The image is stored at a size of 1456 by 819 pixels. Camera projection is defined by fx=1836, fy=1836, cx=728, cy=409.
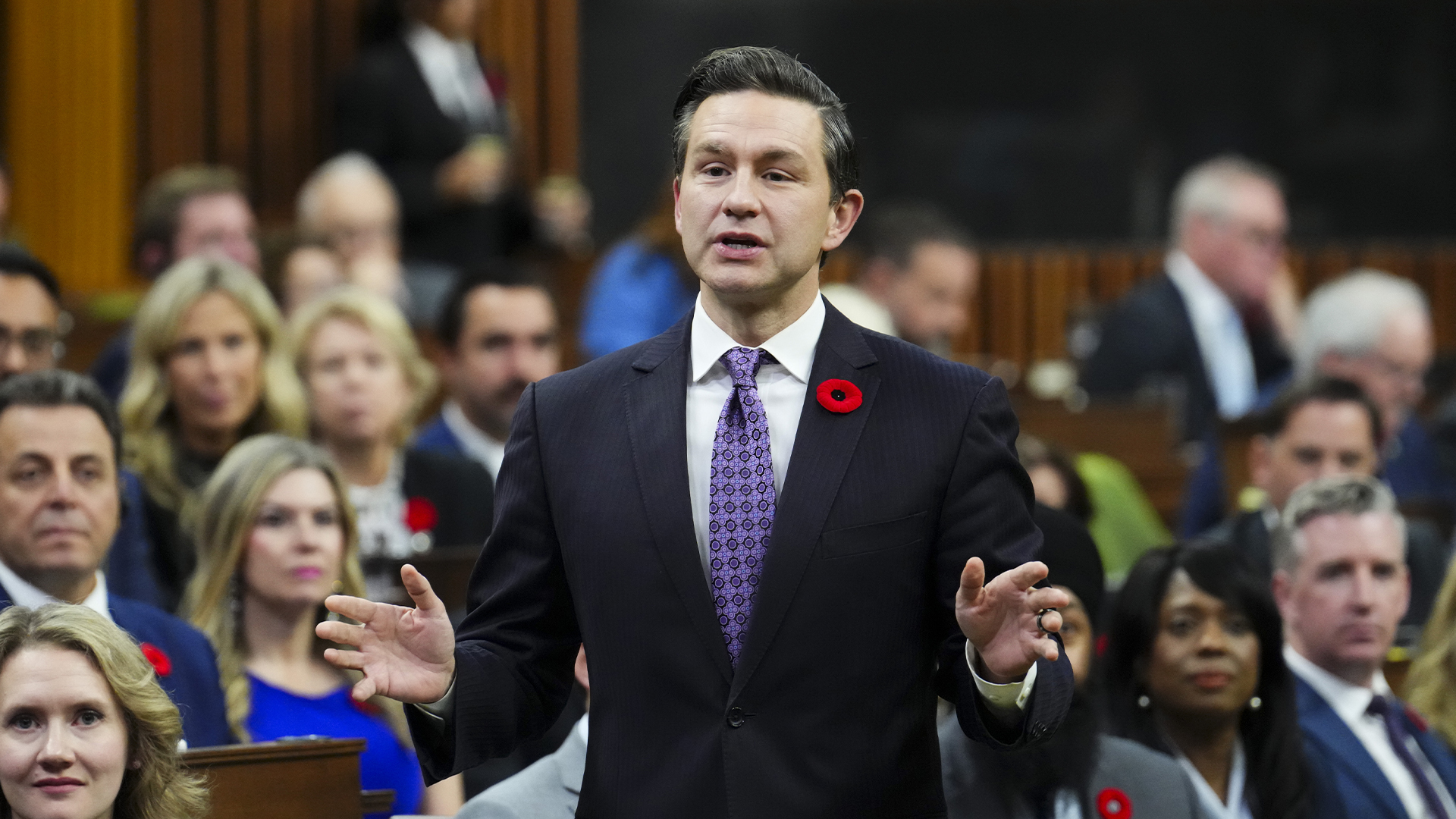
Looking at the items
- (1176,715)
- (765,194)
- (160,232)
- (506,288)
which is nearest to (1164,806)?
(1176,715)

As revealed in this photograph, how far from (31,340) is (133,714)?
57.6 inches

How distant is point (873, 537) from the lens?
5.94ft

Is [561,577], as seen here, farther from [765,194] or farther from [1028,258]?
[1028,258]

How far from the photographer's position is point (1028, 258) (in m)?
8.15

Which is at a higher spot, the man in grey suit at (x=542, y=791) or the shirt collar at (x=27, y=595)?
the shirt collar at (x=27, y=595)

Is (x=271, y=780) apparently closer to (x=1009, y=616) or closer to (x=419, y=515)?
(x=1009, y=616)

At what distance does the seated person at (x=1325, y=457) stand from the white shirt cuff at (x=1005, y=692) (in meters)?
2.46

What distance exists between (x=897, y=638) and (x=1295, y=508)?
6.52 ft

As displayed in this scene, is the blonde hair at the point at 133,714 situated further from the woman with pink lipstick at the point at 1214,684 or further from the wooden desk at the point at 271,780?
the woman with pink lipstick at the point at 1214,684

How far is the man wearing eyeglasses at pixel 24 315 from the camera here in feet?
11.7

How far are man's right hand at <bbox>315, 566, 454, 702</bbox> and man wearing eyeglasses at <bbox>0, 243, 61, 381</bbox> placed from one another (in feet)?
6.53

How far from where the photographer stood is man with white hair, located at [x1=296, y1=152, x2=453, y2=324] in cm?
548

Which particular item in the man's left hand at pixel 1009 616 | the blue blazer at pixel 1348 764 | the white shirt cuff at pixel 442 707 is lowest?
the blue blazer at pixel 1348 764

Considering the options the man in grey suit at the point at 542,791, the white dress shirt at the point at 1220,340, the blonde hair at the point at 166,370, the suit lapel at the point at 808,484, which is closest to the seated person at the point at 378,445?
the blonde hair at the point at 166,370
